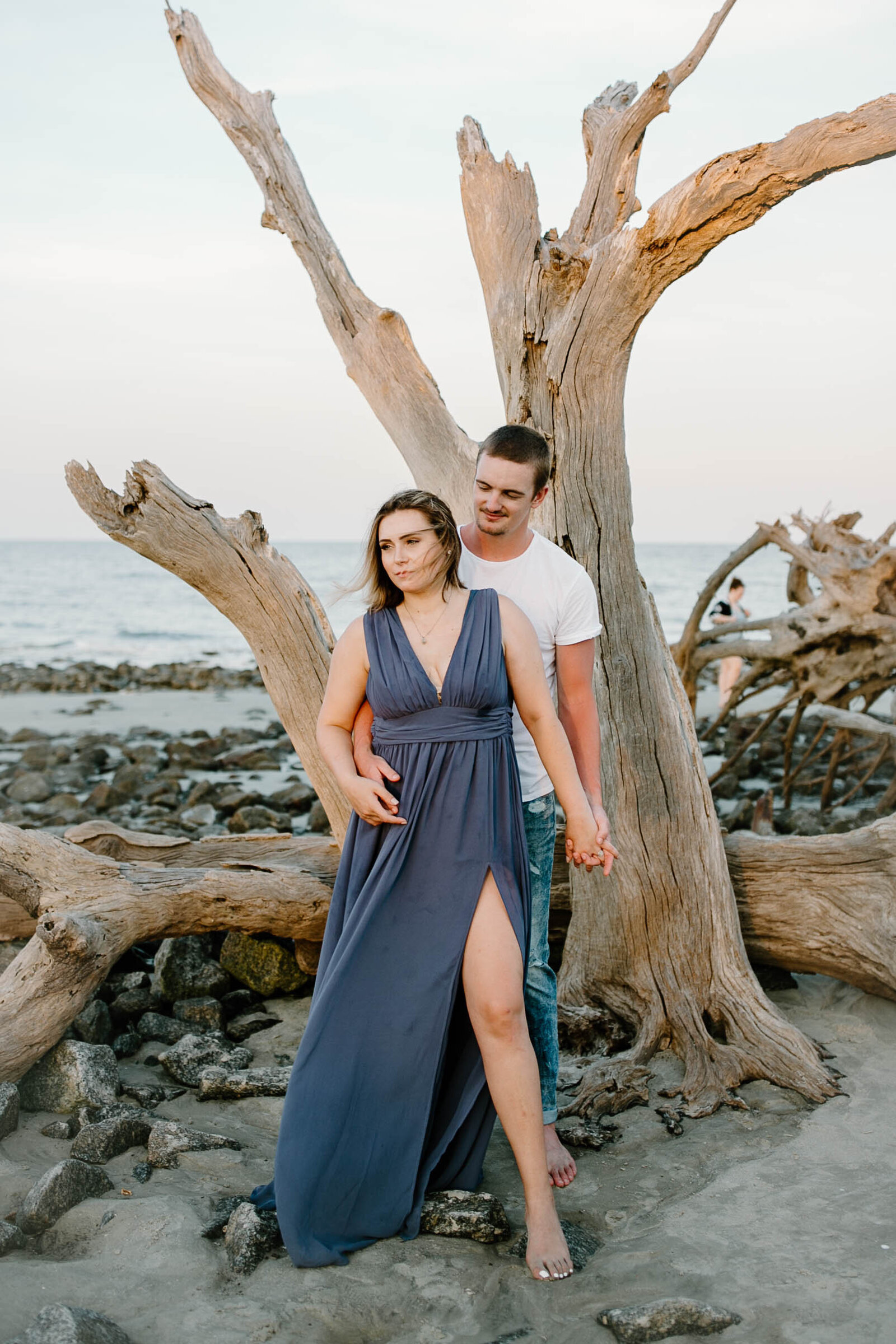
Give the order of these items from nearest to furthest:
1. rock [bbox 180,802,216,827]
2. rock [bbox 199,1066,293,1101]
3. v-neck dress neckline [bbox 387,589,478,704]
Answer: v-neck dress neckline [bbox 387,589,478,704] < rock [bbox 199,1066,293,1101] < rock [bbox 180,802,216,827]

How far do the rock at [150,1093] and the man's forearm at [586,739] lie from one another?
188 centimetres

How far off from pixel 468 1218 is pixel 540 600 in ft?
5.98

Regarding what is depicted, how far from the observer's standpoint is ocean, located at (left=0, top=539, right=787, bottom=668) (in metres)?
25.8

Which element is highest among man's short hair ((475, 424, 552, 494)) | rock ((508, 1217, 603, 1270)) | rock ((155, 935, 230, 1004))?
man's short hair ((475, 424, 552, 494))

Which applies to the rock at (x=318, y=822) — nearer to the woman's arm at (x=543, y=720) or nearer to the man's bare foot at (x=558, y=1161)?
the man's bare foot at (x=558, y=1161)

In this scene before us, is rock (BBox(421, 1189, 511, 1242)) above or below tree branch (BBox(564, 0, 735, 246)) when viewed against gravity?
below

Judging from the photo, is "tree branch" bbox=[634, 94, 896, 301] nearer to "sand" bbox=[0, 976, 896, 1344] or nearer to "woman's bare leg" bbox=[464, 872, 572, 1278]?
"woman's bare leg" bbox=[464, 872, 572, 1278]

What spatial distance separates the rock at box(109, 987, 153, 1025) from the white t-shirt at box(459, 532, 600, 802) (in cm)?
216

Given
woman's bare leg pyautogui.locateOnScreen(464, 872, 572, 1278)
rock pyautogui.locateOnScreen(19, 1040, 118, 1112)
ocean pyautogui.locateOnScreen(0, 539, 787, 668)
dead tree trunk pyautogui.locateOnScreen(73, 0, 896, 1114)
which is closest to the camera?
woman's bare leg pyautogui.locateOnScreen(464, 872, 572, 1278)

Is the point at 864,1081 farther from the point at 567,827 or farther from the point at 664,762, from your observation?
the point at 567,827

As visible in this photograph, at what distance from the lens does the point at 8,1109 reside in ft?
11.3

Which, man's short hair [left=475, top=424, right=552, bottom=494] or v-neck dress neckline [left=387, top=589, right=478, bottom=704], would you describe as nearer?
v-neck dress neckline [left=387, top=589, right=478, bottom=704]

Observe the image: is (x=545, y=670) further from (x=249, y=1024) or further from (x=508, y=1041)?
(x=249, y=1024)

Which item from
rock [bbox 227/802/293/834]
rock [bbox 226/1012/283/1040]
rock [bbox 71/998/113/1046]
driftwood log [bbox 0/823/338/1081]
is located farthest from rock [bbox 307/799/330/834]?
rock [bbox 71/998/113/1046]
